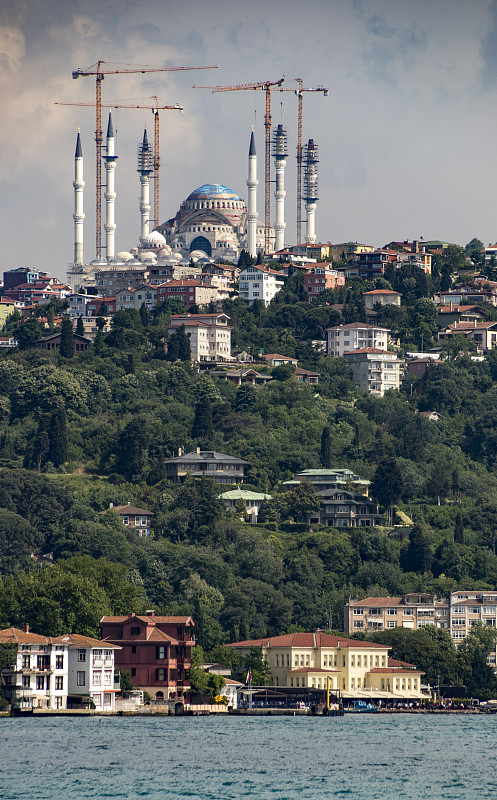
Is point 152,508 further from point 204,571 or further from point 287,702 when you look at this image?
point 287,702

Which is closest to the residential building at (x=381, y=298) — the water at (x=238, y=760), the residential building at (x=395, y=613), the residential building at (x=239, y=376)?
the residential building at (x=239, y=376)

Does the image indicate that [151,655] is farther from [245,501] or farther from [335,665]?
[245,501]

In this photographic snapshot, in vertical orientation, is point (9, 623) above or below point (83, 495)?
below

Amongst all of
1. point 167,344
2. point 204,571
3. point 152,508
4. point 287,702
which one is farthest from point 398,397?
point 287,702

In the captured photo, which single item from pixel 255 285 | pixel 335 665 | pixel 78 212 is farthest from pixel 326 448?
pixel 78 212

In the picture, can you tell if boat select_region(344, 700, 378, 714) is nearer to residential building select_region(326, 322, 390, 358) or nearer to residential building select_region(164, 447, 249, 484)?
residential building select_region(164, 447, 249, 484)
